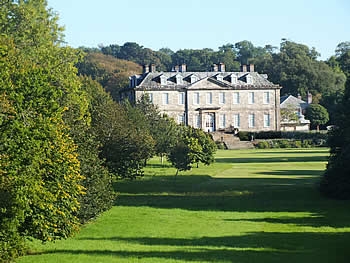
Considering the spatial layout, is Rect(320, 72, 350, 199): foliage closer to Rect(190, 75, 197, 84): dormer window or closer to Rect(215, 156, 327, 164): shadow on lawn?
Rect(215, 156, 327, 164): shadow on lawn

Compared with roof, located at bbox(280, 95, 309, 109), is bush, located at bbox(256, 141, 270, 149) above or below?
below

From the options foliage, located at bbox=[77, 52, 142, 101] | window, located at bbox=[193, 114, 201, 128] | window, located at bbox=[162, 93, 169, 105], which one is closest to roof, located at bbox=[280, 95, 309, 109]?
window, located at bbox=[193, 114, 201, 128]

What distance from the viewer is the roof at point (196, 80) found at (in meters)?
82.0

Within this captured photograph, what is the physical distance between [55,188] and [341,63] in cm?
11209

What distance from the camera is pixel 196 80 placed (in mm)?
83562

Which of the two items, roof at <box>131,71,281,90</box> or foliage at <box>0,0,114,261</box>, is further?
roof at <box>131,71,281,90</box>

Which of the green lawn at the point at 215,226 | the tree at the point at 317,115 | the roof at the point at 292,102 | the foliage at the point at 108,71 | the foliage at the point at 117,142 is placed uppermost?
the foliage at the point at 108,71

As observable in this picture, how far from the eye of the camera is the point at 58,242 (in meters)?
20.0

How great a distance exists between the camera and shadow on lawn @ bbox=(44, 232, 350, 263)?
55.1 feet

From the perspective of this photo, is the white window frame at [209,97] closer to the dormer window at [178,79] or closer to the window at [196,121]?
the window at [196,121]

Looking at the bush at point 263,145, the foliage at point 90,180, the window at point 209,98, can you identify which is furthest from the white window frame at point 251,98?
the foliage at point 90,180

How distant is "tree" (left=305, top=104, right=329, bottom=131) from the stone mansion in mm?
6009

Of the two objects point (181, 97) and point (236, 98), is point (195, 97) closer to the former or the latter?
point (181, 97)

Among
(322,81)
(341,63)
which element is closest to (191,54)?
(341,63)
